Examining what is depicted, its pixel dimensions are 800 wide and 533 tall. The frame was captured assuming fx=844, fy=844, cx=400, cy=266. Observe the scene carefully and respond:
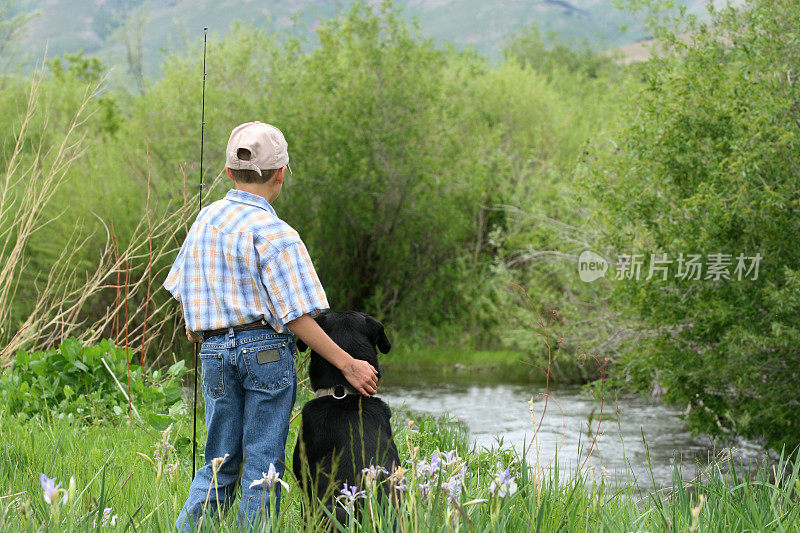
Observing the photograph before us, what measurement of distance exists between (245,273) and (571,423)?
30.9 ft

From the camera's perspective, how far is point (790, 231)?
8656 mm

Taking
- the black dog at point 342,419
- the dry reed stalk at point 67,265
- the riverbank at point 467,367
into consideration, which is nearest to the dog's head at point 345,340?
the black dog at point 342,419

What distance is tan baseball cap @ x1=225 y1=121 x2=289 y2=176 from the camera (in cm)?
307

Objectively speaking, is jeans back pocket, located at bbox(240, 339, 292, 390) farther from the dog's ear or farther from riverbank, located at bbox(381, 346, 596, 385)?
riverbank, located at bbox(381, 346, 596, 385)

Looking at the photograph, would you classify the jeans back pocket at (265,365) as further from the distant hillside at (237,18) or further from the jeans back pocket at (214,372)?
the distant hillside at (237,18)

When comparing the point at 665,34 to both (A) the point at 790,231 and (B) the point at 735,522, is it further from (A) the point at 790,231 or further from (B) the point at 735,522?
(B) the point at 735,522

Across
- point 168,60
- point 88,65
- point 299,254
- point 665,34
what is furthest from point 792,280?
point 88,65

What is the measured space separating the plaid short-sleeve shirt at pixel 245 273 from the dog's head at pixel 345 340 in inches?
8.0

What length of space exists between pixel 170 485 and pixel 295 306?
131 centimetres

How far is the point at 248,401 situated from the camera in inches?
119
